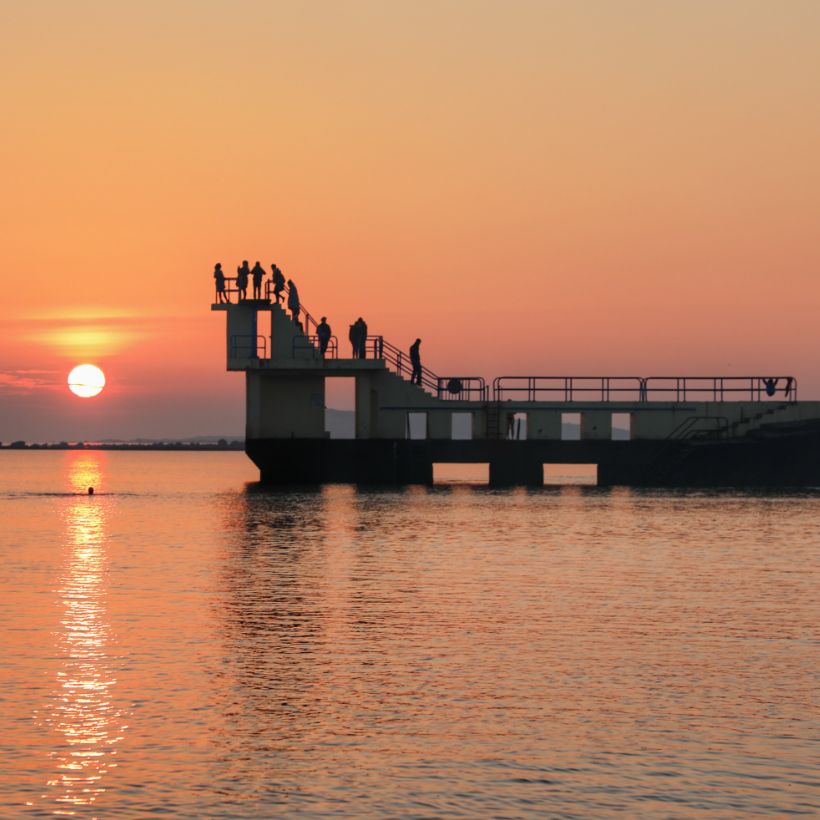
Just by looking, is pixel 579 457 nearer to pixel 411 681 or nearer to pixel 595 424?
pixel 595 424

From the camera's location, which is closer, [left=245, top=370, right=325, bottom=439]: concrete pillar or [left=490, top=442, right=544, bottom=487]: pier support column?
[left=245, top=370, right=325, bottom=439]: concrete pillar

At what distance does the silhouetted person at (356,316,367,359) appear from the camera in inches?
3046

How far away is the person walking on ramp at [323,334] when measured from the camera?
76750mm

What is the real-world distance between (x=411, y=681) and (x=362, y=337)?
5762 cm

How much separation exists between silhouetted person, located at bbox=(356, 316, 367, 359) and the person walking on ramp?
1.66 m

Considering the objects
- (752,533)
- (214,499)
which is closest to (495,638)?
(752,533)

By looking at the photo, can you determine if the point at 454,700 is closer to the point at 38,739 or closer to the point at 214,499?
the point at 38,739

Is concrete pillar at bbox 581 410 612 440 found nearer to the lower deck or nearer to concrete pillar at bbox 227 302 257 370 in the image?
the lower deck

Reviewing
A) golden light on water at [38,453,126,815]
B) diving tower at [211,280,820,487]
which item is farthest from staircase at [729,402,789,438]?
golden light on water at [38,453,126,815]

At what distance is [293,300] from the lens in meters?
78.8

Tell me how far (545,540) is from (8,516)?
31624mm

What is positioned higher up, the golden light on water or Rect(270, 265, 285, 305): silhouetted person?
Rect(270, 265, 285, 305): silhouetted person

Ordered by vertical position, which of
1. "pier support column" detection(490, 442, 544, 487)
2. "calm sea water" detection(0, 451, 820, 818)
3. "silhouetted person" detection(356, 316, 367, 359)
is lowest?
"calm sea water" detection(0, 451, 820, 818)

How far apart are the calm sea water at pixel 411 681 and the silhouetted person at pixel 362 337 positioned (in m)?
33.7
